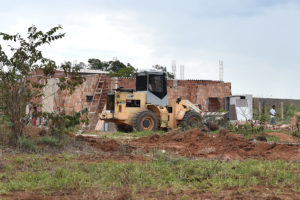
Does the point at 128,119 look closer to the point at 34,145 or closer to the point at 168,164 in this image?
the point at 34,145

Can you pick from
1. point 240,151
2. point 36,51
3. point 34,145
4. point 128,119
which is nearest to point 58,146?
point 34,145

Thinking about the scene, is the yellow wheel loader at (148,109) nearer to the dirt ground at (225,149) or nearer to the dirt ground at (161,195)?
the dirt ground at (225,149)

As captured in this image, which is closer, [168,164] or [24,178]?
[24,178]

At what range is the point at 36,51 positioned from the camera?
10.8 metres

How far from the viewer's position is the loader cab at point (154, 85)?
21.0 metres

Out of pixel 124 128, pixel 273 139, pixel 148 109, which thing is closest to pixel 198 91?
pixel 148 109

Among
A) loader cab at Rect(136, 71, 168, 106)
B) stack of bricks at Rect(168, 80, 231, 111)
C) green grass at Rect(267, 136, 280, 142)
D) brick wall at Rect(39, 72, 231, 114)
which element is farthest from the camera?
stack of bricks at Rect(168, 80, 231, 111)

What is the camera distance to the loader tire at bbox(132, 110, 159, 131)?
20.1m

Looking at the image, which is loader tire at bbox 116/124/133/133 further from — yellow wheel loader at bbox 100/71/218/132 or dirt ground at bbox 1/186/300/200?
dirt ground at bbox 1/186/300/200

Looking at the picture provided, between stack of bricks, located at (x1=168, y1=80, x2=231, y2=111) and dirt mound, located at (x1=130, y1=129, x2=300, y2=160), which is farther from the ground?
stack of bricks, located at (x1=168, y1=80, x2=231, y2=111)

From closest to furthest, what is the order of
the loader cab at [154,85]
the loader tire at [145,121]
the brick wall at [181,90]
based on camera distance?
the loader tire at [145,121], the loader cab at [154,85], the brick wall at [181,90]

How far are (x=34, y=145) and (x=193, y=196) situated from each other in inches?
226

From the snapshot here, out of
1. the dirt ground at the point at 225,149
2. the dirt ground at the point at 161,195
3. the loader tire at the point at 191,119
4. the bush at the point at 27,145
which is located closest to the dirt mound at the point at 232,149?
the dirt ground at the point at 225,149

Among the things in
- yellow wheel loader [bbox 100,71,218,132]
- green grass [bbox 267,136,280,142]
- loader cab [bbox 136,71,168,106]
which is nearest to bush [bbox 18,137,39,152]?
green grass [bbox 267,136,280,142]
